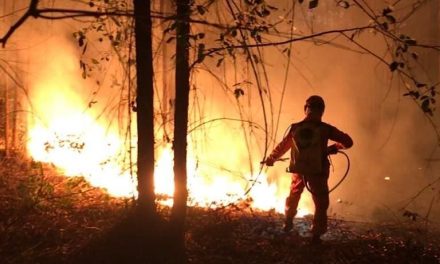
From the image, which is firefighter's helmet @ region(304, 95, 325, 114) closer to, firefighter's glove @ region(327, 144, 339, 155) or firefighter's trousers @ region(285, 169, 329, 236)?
firefighter's glove @ region(327, 144, 339, 155)

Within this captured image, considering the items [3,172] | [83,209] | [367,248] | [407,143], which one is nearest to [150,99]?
[83,209]

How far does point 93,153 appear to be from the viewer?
10172 mm

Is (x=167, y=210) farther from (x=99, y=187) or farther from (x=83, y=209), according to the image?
(x=99, y=187)

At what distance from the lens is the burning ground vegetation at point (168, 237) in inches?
211

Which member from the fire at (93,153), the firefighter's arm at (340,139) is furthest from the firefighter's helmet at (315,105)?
the fire at (93,153)

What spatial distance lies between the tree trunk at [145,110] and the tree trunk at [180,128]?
35 cm

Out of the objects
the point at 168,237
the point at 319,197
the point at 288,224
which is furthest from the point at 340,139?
the point at 168,237

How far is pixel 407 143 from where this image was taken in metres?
14.7

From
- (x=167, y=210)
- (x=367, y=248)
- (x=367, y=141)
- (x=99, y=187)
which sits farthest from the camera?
(x=367, y=141)

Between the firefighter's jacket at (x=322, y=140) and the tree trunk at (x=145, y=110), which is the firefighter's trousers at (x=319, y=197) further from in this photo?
the tree trunk at (x=145, y=110)

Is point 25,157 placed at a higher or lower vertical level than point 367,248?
higher

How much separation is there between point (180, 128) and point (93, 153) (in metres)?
5.28

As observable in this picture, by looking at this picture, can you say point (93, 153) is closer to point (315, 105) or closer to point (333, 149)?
point (315, 105)

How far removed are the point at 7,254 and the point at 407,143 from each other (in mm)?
12594
